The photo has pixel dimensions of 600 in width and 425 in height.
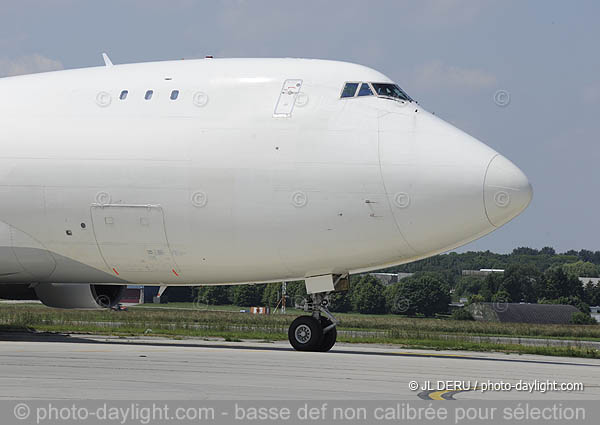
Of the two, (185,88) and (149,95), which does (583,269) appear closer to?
(185,88)

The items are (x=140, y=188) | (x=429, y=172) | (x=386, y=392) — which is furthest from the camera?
(x=140, y=188)

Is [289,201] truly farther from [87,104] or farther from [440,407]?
[440,407]

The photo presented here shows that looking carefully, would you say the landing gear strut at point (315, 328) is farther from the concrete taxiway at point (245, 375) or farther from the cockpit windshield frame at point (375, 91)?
the cockpit windshield frame at point (375, 91)

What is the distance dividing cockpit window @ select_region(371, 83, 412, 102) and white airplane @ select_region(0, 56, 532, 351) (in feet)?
0.12

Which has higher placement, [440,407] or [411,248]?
[411,248]

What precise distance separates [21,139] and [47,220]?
6.88ft

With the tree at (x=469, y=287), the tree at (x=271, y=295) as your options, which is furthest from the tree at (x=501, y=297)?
the tree at (x=271, y=295)

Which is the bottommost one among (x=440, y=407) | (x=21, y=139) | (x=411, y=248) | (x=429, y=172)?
(x=440, y=407)

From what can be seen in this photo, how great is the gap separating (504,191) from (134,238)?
344 inches

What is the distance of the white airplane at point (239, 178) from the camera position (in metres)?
20.4

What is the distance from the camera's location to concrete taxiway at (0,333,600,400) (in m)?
12.8

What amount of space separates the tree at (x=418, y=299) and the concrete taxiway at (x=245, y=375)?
83.2 meters

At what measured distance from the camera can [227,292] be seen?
9512cm

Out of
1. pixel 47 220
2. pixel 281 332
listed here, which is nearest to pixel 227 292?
pixel 281 332
